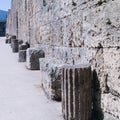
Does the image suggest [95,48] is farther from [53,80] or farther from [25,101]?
[25,101]

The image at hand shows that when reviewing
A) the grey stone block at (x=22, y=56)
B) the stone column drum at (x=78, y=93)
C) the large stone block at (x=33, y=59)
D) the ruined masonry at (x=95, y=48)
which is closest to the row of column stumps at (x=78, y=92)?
the stone column drum at (x=78, y=93)

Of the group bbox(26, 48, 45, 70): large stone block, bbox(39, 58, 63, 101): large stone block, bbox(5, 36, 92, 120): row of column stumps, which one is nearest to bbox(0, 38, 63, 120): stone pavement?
bbox(39, 58, 63, 101): large stone block

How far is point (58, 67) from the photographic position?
16.7 ft

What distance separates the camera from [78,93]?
3.81m

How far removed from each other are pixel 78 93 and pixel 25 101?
4.64ft

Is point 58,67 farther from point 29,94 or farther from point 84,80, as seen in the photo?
point 84,80

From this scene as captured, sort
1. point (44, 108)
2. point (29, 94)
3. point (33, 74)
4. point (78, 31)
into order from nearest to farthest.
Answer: point (44, 108)
point (78, 31)
point (29, 94)
point (33, 74)

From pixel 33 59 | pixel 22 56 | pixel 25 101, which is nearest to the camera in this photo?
pixel 25 101

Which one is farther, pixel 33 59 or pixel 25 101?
pixel 33 59

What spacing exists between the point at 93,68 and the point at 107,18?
0.74 m

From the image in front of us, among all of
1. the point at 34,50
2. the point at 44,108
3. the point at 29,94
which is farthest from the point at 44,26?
the point at 44,108

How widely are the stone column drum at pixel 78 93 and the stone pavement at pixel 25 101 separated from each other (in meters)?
0.29

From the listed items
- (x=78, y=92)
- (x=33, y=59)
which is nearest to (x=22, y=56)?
(x=33, y=59)

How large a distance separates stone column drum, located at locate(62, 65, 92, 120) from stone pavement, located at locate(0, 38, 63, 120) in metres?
0.29
